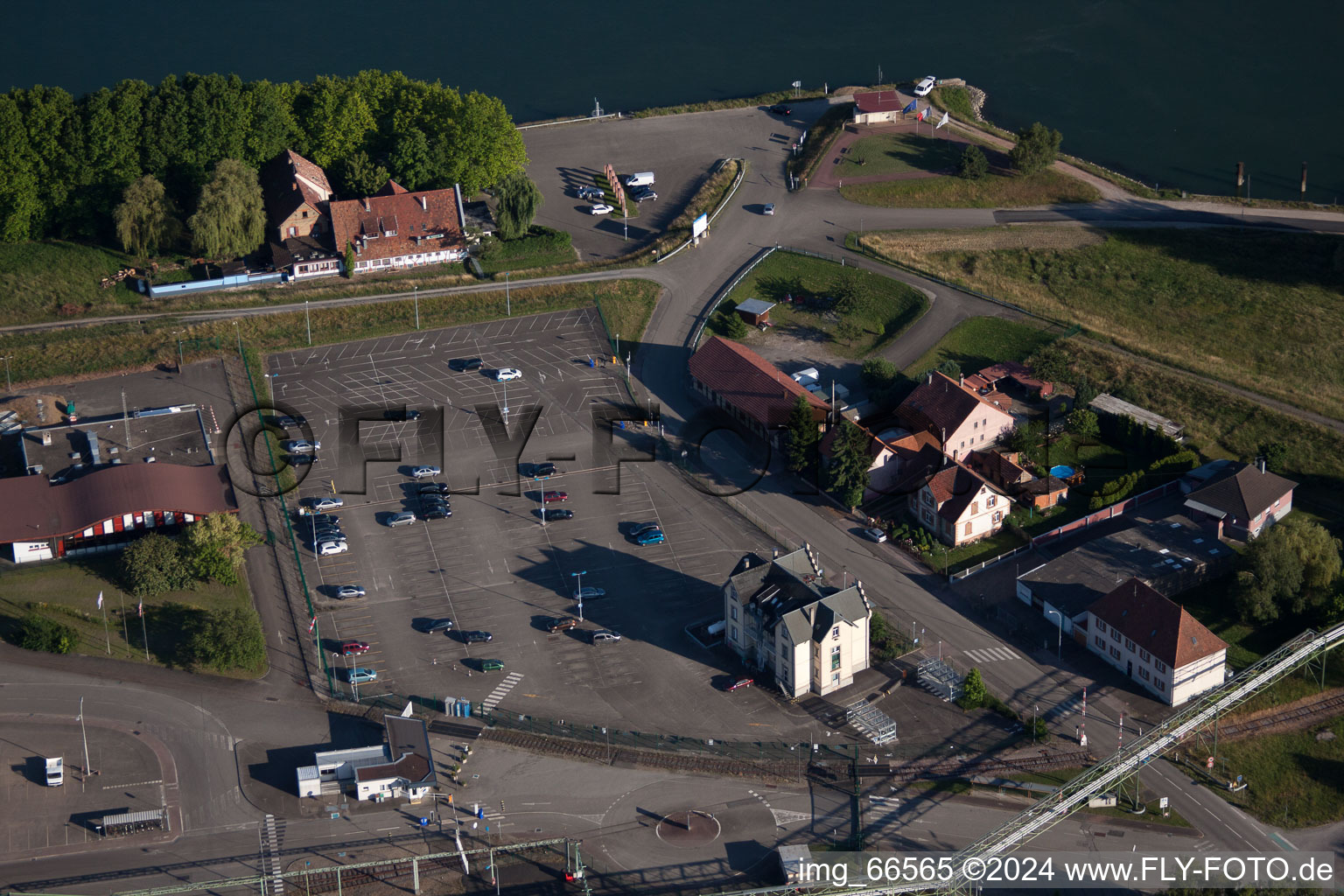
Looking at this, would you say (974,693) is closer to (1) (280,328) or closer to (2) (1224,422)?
(2) (1224,422)

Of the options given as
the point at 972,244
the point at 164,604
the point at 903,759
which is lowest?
the point at 903,759

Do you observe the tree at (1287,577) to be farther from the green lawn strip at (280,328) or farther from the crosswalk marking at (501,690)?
the green lawn strip at (280,328)

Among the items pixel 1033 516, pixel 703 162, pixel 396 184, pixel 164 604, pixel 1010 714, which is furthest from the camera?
pixel 703 162

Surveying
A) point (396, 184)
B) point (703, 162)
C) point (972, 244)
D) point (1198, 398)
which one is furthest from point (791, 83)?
point (1198, 398)

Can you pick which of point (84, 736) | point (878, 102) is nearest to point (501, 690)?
point (84, 736)

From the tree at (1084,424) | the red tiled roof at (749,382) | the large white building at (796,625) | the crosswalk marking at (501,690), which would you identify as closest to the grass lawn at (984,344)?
the tree at (1084,424)

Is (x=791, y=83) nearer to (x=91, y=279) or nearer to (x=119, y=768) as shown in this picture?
(x=91, y=279)

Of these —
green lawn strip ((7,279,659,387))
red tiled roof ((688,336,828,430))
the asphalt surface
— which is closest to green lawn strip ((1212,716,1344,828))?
the asphalt surface
